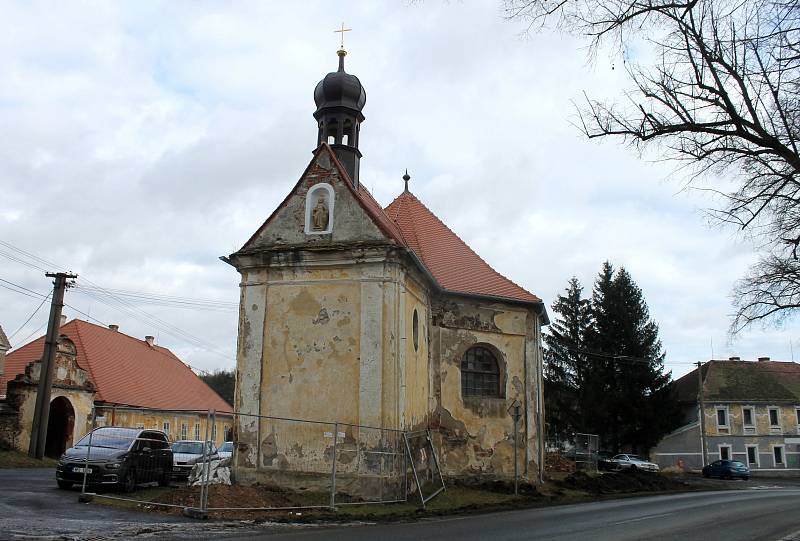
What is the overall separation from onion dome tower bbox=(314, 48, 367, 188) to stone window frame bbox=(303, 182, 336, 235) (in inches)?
124

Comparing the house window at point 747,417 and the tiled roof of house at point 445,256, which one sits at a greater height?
the tiled roof of house at point 445,256

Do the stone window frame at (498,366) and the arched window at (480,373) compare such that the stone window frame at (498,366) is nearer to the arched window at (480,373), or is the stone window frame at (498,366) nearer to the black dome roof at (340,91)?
the arched window at (480,373)

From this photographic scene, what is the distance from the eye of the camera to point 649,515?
14477 mm

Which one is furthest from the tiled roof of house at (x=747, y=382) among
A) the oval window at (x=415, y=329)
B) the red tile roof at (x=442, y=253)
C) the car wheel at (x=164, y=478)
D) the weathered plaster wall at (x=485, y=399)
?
the car wheel at (x=164, y=478)

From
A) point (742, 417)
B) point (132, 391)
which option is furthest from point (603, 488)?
point (742, 417)

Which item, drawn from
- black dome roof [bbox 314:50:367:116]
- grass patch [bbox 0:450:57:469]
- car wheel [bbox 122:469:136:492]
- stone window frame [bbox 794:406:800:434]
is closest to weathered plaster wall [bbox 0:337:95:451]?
grass patch [bbox 0:450:57:469]

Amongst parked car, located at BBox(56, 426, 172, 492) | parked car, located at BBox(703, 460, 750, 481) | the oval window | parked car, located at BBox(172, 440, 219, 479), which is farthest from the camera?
parked car, located at BBox(703, 460, 750, 481)

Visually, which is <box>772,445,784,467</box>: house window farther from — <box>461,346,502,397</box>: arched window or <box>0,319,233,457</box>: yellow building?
<box>0,319,233,457</box>: yellow building

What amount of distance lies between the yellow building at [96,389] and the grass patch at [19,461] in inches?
58.9

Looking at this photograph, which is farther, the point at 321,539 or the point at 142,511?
the point at 142,511

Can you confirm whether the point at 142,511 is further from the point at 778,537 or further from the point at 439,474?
the point at 778,537

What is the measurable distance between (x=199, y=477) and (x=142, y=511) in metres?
2.92

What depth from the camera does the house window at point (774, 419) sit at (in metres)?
44.3

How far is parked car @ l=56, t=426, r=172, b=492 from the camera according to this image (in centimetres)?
1510
